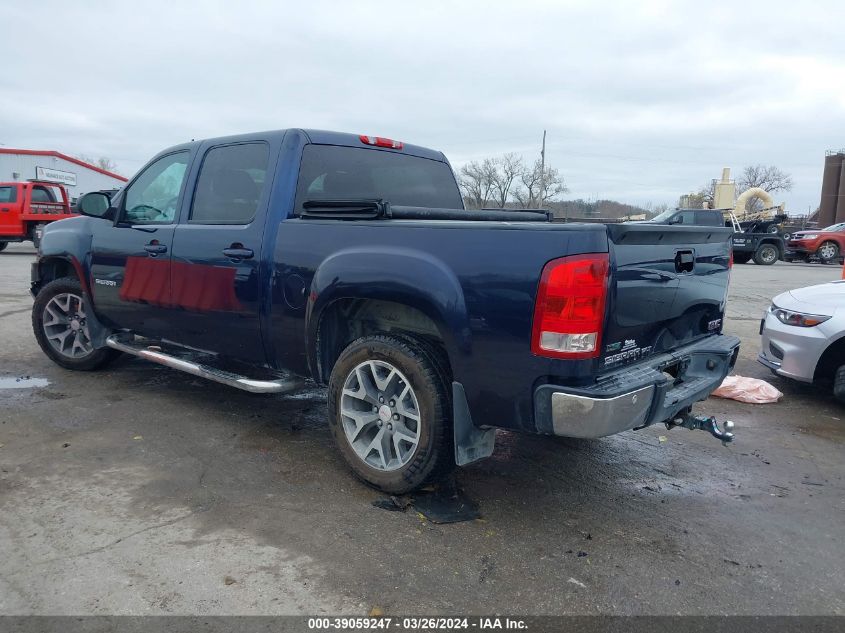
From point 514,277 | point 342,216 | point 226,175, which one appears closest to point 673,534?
point 514,277

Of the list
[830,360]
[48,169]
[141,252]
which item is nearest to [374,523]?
A: [141,252]

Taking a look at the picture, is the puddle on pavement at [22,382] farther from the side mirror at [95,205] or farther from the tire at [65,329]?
the side mirror at [95,205]

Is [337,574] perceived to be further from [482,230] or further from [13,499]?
[13,499]

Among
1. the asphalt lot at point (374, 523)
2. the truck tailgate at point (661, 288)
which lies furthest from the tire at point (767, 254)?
the truck tailgate at point (661, 288)

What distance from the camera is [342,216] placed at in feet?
12.0

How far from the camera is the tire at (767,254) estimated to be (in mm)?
22547

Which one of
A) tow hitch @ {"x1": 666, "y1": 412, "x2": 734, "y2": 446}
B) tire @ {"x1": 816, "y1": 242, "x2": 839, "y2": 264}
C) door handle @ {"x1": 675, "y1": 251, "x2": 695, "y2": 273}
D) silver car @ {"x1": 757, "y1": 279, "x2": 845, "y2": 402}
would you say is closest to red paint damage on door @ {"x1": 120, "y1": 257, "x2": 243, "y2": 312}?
door handle @ {"x1": 675, "y1": 251, "x2": 695, "y2": 273}

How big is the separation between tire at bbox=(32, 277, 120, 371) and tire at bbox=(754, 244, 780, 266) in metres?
22.4

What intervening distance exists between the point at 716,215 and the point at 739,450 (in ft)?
46.1

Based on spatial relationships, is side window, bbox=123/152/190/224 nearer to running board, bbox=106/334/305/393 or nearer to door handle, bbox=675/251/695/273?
running board, bbox=106/334/305/393

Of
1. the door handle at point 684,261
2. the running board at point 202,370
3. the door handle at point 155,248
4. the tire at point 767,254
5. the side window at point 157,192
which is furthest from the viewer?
the tire at point 767,254

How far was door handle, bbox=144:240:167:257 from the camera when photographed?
4535mm

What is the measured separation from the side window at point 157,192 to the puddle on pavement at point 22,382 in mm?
1652

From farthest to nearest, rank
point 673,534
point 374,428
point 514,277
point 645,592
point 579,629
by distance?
1. point 374,428
2. point 673,534
3. point 514,277
4. point 645,592
5. point 579,629
